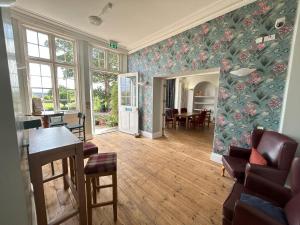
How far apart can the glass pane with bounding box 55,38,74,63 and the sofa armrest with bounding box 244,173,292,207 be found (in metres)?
4.73

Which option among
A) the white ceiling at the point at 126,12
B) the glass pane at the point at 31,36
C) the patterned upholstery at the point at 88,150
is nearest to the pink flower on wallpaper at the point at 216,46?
the white ceiling at the point at 126,12

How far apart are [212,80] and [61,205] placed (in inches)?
308

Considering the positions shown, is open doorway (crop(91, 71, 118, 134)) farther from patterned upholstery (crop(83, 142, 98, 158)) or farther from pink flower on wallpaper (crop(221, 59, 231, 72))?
pink flower on wallpaper (crop(221, 59, 231, 72))

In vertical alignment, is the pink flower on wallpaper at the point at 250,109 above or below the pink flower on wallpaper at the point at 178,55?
below

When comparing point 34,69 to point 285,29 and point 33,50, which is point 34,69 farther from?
point 285,29

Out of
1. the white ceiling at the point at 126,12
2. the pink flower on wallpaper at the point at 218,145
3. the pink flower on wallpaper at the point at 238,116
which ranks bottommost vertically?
the pink flower on wallpaper at the point at 218,145

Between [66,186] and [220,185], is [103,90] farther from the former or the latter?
[220,185]

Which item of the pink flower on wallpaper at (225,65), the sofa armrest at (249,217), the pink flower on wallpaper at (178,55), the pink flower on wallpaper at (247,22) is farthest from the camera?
the pink flower on wallpaper at (178,55)

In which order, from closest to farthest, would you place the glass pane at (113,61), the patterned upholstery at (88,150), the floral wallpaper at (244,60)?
the patterned upholstery at (88,150)
the floral wallpaper at (244,60)
the glass pane at (113,61)

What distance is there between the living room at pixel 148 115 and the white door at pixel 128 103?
1.8 inches

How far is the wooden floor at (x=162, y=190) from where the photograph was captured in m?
1.64

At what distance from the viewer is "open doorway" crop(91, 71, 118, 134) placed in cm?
591

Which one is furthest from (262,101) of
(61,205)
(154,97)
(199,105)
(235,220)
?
(199,105)

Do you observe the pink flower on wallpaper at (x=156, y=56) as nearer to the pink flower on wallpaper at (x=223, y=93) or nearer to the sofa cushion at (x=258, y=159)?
the pink flower on wallpaper at (x=223, y=93)
